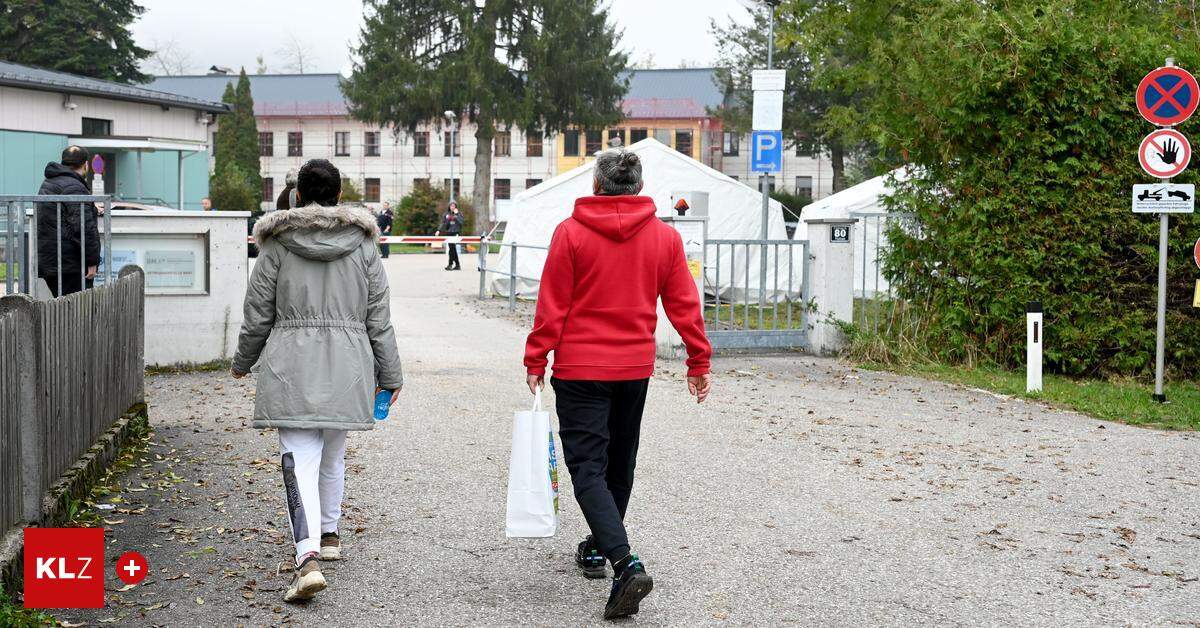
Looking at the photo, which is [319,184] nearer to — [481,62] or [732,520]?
[732,520]

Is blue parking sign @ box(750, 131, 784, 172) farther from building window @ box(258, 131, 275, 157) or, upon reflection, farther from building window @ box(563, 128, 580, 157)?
building window @ box(258, 131, 275, 157)

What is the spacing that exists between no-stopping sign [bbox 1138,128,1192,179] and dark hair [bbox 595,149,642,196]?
7245 millimetres

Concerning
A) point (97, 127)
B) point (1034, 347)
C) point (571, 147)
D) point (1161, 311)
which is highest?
point (571, 147)

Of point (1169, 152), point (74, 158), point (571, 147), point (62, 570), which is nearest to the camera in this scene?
point (62, 570)

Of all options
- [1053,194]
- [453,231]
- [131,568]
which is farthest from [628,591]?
[453,231]

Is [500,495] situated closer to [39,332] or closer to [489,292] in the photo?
[39,332]

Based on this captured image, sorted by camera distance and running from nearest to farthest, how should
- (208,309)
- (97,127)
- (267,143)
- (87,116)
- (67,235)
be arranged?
(67,235) < (208,309) < (87,116) < (97,127) < (267,143)

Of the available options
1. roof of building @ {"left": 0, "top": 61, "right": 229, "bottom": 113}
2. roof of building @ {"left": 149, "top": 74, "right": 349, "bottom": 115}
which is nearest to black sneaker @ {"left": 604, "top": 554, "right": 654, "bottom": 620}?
roof of building @ {"left": 0, "top": 61, "right": 229, "bottom": 113}

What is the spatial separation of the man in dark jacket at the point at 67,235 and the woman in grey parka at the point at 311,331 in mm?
4879

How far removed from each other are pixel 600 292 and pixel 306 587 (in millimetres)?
1626

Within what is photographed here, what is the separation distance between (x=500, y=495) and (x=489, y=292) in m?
16.8

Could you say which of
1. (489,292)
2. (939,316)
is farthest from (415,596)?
(489,292)

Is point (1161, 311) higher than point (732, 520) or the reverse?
higher

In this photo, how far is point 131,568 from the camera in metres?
5.56
